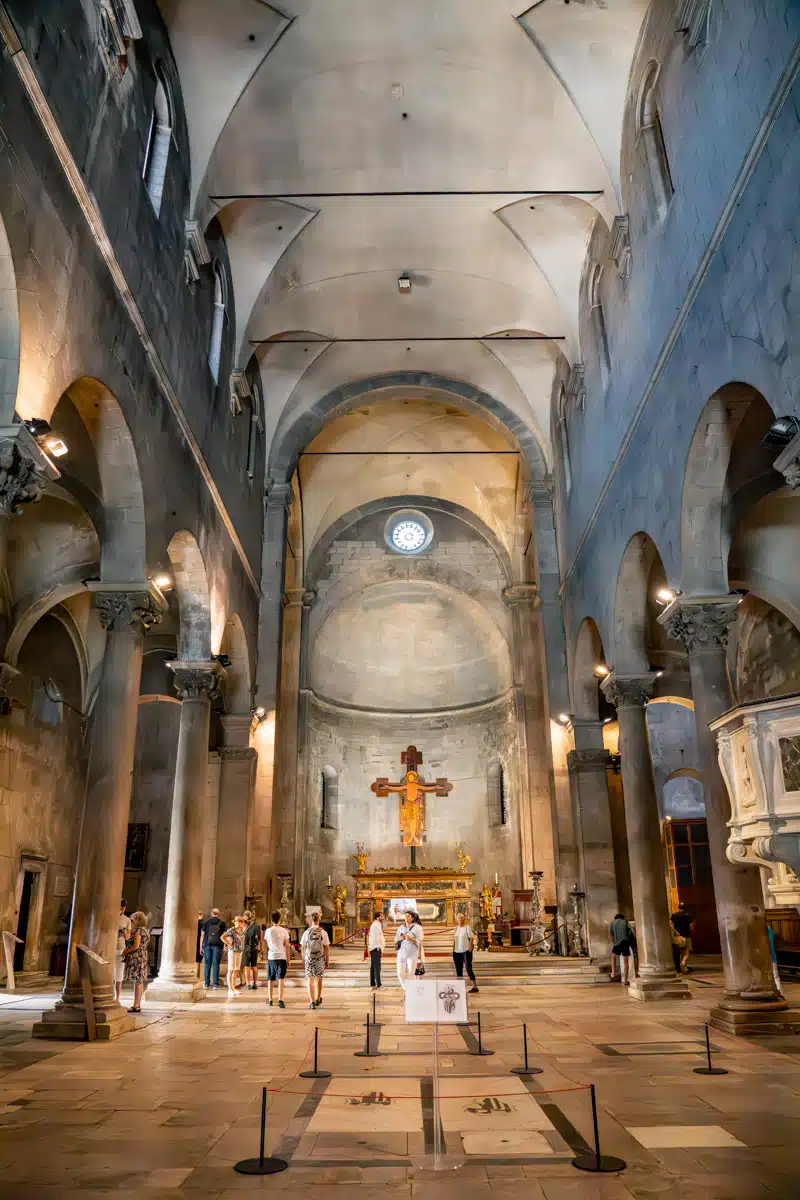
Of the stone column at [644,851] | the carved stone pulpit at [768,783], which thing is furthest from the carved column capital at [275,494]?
the carved stone pulpit at [768,783]

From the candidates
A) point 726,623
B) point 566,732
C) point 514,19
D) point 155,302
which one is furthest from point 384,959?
point 514,19

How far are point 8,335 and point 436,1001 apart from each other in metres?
6.68

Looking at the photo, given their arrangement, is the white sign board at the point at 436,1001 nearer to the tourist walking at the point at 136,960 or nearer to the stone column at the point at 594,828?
the tourist walking at the point at 136,960

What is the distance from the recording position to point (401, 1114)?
6.46 meters

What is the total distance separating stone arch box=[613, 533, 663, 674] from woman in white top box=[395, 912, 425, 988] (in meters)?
5.50

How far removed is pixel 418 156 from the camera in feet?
56.4

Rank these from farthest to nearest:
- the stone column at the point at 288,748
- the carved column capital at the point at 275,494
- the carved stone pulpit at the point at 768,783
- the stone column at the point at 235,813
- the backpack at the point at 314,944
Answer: the carved column capital at the point at 275,494, the stone column at the point at 288,748, the stone column at the point at 235,813, the backpack at the point at 314,944, the carved stone pulpit at the point at 768,783

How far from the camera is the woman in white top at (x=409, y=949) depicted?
13.3 m

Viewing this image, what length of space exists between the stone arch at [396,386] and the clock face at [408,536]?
25.6 ft

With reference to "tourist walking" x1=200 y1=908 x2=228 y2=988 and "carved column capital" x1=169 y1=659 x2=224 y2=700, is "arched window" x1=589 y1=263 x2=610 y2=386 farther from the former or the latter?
"tourist walking" x1=200 y1=908 x2=228 y2=988

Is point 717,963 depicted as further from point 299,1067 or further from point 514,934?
point 299,1067

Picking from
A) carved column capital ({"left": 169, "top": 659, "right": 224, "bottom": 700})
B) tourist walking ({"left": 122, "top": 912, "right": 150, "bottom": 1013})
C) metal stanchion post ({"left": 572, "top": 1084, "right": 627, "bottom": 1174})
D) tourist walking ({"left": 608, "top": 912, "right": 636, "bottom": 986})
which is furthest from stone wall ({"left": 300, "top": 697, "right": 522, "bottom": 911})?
metal stanchion post ({"left": 572, "top": 1084, "right": 627, "bottom": 1174})

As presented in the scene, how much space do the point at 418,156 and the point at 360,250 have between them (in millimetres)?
2939

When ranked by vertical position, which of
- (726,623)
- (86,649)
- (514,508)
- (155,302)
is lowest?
(726,623)
